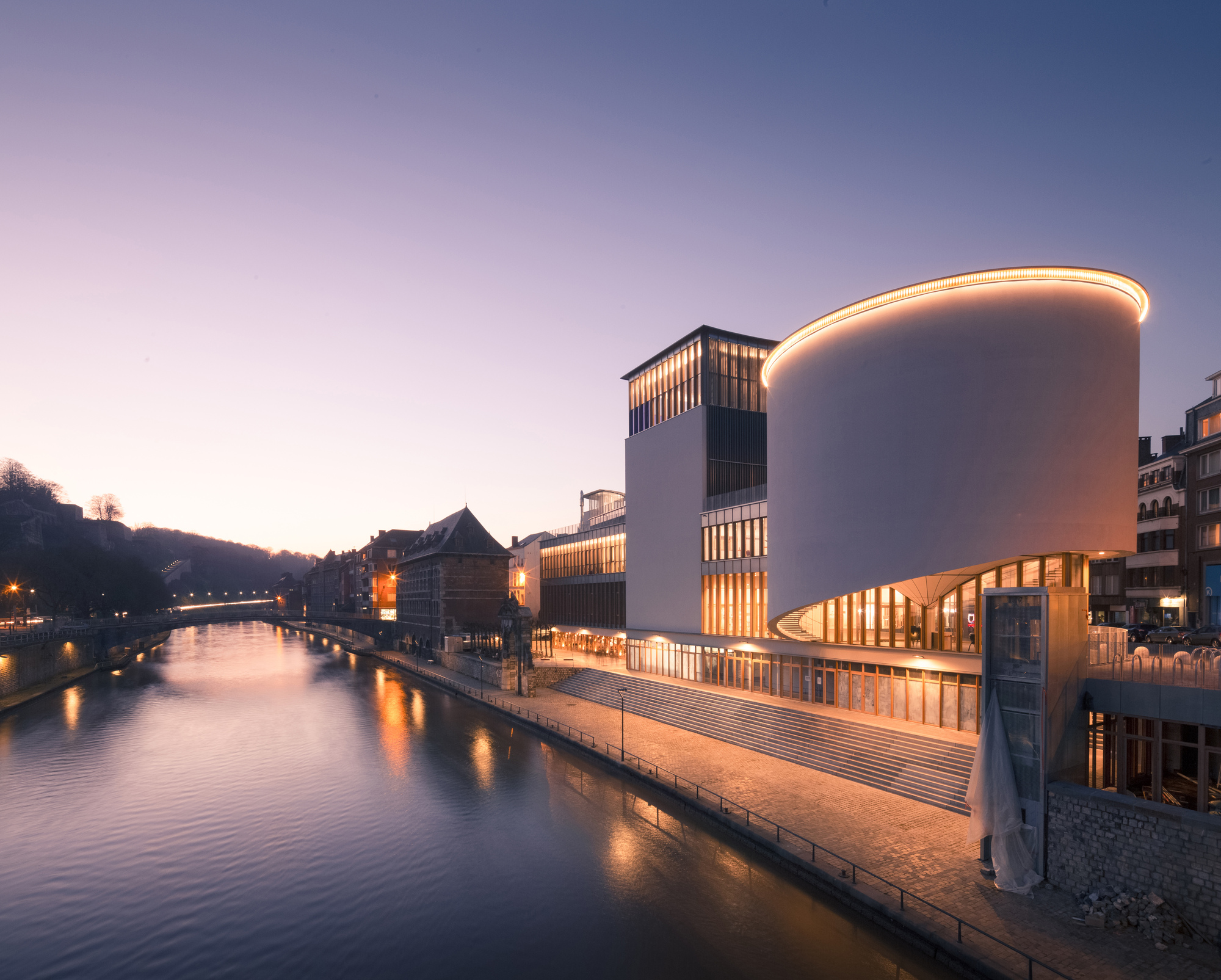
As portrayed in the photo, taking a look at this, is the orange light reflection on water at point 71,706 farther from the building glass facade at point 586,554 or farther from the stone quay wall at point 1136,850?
the stone quay wall at point 1136,850

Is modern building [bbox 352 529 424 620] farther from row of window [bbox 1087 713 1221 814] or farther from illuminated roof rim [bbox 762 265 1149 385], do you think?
row of window [bbox 1087 713 1221 814]

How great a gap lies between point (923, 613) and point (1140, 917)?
14934 mm

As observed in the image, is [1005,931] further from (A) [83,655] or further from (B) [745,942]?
(A) [83,655]

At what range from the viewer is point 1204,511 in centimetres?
4619

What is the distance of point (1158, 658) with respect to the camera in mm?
18219

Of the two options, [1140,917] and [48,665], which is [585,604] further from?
[48,665]

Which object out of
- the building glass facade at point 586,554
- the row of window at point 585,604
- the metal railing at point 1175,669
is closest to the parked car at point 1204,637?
the metal railing at point 1175,669

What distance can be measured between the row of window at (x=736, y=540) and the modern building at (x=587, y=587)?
1165 centimetres

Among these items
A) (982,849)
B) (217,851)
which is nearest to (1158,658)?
(982,849)

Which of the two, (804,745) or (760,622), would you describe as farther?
(760,622)

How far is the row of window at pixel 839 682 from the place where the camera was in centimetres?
2748

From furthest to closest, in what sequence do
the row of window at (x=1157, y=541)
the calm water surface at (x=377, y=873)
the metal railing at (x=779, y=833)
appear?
the row of window at (x=1157, y=541), the calm water surface at (x=377, y=873), the metal railing at (x=779, y=833)

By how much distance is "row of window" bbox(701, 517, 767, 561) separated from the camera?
1547 inches

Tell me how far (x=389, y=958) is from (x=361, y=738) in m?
25.3
